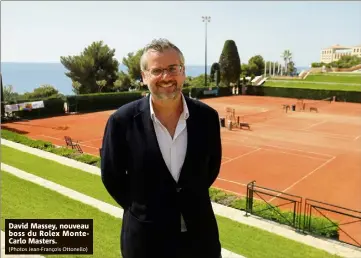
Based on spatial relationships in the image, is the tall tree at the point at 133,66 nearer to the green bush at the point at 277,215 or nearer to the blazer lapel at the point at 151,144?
the green bush at the point at 277,215

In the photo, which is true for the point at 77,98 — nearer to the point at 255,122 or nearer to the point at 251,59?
the point at 255,122

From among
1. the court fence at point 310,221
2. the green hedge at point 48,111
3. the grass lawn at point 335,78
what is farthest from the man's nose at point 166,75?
the grass lawn at point 335,78

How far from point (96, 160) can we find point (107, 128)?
46.2 ft

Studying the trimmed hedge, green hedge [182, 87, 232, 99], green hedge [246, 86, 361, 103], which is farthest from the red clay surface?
green hedge [182, 87, 232, 99]

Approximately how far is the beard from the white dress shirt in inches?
7.0

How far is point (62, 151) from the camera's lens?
1795 cm

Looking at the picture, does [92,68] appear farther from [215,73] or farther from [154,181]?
[154,181]

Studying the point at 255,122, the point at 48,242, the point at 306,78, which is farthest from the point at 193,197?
the point at 306,78

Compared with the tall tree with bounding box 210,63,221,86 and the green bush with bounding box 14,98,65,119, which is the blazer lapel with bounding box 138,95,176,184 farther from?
the tall tree with bounding box 210,63,221,86

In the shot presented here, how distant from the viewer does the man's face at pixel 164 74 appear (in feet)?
8.63

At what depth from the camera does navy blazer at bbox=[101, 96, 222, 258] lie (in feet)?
8.95

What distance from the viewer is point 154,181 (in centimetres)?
272

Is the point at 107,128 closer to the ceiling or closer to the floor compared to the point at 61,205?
closer to the ceiling

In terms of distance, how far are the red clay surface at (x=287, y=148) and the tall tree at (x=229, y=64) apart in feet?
74.7
